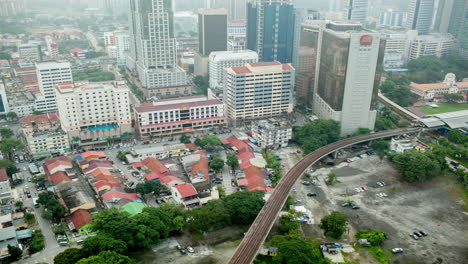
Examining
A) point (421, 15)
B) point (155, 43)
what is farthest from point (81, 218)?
point (421, 15)

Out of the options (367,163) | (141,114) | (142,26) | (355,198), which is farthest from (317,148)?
(142,26)

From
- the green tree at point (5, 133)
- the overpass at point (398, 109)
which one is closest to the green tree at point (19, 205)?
the green tree at point (5, 133)

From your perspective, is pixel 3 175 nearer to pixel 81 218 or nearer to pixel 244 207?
pixel 81 218

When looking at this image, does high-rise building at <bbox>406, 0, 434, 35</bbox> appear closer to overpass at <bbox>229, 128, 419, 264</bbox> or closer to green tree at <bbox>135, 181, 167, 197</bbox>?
overpass at <bbox>229, 128, 419, 264</bbox>

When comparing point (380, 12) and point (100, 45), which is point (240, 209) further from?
point (380, 12)

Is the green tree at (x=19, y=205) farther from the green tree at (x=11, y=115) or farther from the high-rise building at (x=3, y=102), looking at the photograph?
the high-rise building at (x=3, y=102)

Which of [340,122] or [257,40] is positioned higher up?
[257,40]
